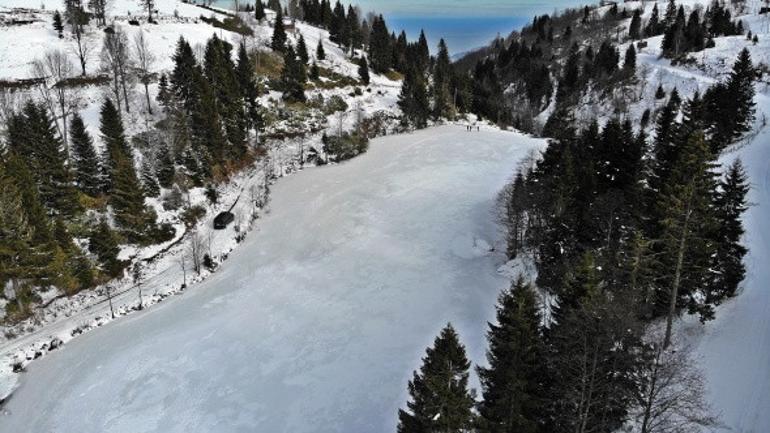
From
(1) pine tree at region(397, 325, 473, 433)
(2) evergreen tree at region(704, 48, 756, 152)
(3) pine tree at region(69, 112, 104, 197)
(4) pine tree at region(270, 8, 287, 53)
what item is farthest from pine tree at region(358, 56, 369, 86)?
(1) pine tree at region(397, 325, 473, 433)

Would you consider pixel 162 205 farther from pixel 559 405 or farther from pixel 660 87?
pixel 660 87

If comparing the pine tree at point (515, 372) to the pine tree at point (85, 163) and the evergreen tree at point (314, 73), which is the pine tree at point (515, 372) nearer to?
the pine tree at point (85, 163)

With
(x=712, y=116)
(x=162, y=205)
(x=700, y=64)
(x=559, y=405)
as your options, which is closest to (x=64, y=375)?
(x=162, y=205)

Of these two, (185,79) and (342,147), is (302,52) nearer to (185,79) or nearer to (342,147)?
(342,147)

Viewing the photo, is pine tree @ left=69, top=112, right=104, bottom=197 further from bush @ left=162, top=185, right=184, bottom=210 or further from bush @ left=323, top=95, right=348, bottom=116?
bush @ left=323, top=95, right=348, bottom=116

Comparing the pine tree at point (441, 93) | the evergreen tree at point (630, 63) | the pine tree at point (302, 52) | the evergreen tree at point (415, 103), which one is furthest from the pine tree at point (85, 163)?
the evergreen tree at point (630, 63)

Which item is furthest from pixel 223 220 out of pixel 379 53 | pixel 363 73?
pixel 379 53
